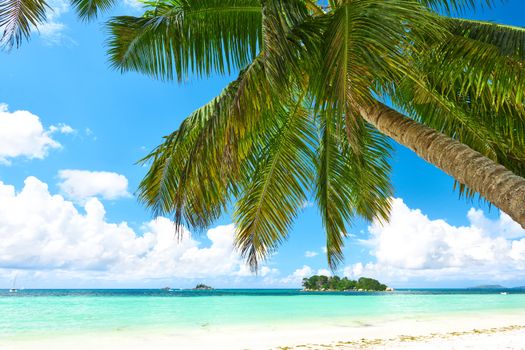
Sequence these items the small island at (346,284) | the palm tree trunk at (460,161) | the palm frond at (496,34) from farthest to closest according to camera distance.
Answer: the small island at (346,284) < the palm frond at (496,34) < the palm tree trunk at (460,161)

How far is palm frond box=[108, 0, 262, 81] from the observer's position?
4.46m

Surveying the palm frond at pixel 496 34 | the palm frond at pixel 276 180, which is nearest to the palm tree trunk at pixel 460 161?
the palm frond at pixel 496 34

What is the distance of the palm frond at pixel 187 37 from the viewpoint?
4465 millimetres

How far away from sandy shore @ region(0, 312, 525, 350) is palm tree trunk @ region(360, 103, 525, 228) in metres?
5.90

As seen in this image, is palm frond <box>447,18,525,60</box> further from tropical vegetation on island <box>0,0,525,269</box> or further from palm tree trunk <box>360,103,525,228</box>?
palm tree trunk <box>360,103,525,228</box>

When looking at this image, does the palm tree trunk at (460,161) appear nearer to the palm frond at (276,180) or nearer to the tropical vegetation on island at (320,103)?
the tropical vegetation on island at (320,103)

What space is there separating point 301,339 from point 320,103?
7.98m

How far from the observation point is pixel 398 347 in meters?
8.47

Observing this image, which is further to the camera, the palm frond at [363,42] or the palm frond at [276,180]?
the palm frond at [276,180]

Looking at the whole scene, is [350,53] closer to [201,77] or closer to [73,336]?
[201,77]

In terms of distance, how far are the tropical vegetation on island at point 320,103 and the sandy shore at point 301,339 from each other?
4.18 metres

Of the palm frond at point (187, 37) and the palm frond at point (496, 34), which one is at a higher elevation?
the palm frond at point (187, 37)

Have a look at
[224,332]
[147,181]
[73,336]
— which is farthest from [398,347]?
[73,336]

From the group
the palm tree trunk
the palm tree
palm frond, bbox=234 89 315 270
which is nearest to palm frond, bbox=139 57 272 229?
the palm tree
